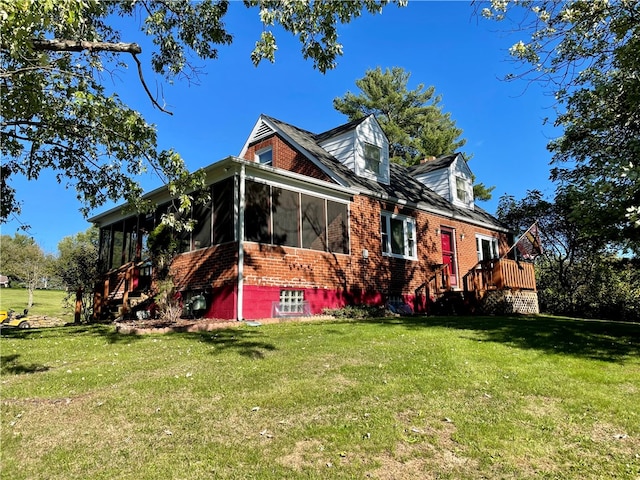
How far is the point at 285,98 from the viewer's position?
60.2ft

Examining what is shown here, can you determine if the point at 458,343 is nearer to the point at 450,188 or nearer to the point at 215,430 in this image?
the point at 215,430

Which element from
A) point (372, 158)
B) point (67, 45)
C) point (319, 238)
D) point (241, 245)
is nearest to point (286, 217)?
point (319, 238)

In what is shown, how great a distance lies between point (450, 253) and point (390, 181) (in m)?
4.06

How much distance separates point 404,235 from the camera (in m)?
15.9

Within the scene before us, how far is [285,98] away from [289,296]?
10184 mm

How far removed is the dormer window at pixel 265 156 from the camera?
55.9ft

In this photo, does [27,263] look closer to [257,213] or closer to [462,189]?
[257,213]

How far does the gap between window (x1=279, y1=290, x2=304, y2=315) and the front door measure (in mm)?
8104

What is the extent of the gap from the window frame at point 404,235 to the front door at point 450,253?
213 centimetres

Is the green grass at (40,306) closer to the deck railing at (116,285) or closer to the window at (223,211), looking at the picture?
the deck railing at (116,285)

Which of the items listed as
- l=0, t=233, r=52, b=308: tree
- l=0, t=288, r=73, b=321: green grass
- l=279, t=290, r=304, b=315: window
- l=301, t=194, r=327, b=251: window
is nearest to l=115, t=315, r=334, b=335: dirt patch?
l=279, t=290, r=304, b=315: window

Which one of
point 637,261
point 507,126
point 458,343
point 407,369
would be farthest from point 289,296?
point 637,261

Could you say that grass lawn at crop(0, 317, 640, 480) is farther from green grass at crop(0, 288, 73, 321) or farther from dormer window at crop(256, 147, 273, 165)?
green grass at crop(0, 288, 73, 321)

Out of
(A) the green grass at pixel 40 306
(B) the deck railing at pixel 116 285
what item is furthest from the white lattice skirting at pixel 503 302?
(A) the green grass at pixel 40 306
